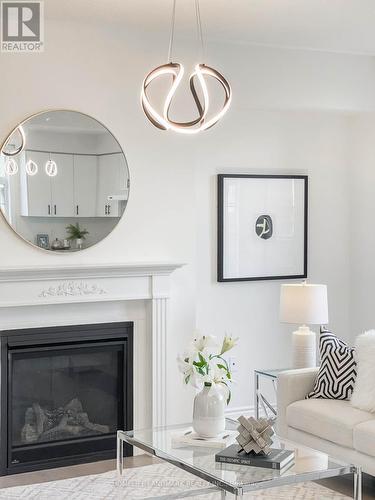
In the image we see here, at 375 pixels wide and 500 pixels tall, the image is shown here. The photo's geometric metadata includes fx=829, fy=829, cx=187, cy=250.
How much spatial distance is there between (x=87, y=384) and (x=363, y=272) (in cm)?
247

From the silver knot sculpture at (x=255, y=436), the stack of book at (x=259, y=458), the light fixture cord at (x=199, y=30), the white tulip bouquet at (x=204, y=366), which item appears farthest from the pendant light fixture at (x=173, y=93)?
the stack of book at (x=259, y=458)

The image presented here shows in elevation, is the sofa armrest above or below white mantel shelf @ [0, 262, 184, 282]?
below

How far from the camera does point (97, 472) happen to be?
16.4 ft

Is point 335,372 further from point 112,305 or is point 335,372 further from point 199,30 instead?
point 199,30

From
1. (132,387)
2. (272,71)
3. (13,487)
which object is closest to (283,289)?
(132,387)

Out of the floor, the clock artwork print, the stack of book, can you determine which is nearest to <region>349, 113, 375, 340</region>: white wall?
the clock artwork print

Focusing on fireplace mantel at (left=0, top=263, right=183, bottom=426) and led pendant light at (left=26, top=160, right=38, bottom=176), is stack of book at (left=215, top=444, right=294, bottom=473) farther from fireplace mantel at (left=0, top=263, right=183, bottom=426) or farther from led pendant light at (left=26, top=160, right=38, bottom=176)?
led pendant light at (left=26, top=160, right=38, bottom=176)

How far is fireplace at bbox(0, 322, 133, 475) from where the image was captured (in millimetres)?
5023

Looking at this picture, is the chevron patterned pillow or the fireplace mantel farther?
the fireplace mantel

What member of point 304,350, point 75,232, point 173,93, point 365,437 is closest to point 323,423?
point 365,437

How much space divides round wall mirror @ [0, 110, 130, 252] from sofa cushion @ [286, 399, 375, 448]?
5.27ft

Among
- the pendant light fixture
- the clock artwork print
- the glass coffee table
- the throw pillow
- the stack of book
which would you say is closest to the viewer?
the glass coffee table

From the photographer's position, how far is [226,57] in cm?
564

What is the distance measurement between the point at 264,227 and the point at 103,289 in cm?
163
